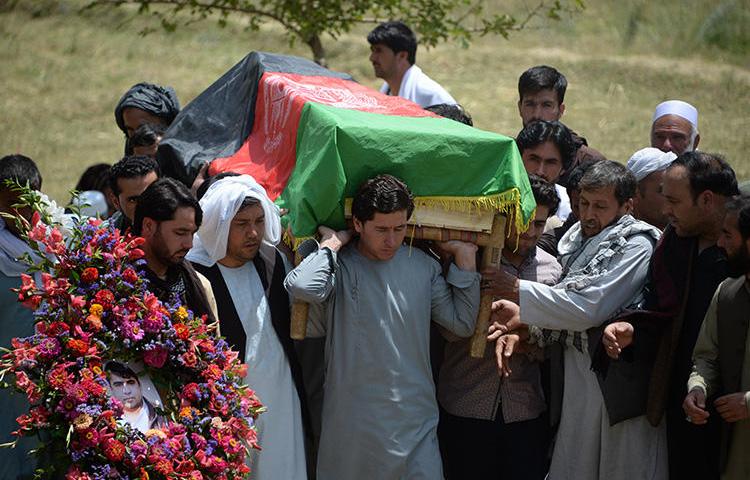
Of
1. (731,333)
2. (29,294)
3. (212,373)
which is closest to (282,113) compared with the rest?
(212,373)

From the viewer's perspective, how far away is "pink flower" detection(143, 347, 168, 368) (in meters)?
3.89

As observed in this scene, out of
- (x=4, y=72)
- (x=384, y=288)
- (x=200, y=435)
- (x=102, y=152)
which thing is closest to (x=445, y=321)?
(x=384, y=288)

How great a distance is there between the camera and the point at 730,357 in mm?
4223

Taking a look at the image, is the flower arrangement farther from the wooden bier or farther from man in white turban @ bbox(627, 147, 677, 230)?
man in white turban @ bbox(627, 147, 677, 230)

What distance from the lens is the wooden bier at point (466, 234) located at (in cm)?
457

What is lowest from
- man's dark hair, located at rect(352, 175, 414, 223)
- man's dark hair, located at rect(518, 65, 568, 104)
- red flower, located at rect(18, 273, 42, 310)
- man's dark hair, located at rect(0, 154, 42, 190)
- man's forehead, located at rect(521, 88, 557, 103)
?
red flower, located at rect(18, 273, 42, 310)

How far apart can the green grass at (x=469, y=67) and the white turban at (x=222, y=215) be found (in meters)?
9.44

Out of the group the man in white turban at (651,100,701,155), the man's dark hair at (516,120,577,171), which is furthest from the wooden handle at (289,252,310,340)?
the man in white turban at (651,100,701,155)

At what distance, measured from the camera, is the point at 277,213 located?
4.63 metres

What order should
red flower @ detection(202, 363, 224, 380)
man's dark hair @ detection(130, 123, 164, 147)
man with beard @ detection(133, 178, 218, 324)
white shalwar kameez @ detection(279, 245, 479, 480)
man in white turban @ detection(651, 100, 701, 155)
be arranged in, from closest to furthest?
1. red flower @ detection(202, 363, 224, 380)
2. man with beard @ detection(133, 178, 218, 324)
3. white shalwar kameez @ detection(279, 245, 479, 480)
4. man's dark hair @ detection(130, 123, 164, 147)
5. man in white turban @ detection(651, 100, 701, 155)

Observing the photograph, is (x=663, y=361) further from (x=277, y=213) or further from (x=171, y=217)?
(x=171, y=217)

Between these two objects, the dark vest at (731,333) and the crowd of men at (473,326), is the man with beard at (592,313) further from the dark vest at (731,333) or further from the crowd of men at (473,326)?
the dark vest at (731,333)

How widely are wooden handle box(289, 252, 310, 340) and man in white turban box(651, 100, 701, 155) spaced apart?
2892 millimetres

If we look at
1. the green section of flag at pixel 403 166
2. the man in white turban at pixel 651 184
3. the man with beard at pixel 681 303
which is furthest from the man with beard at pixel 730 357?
the man in white turban at pixel 651 184
